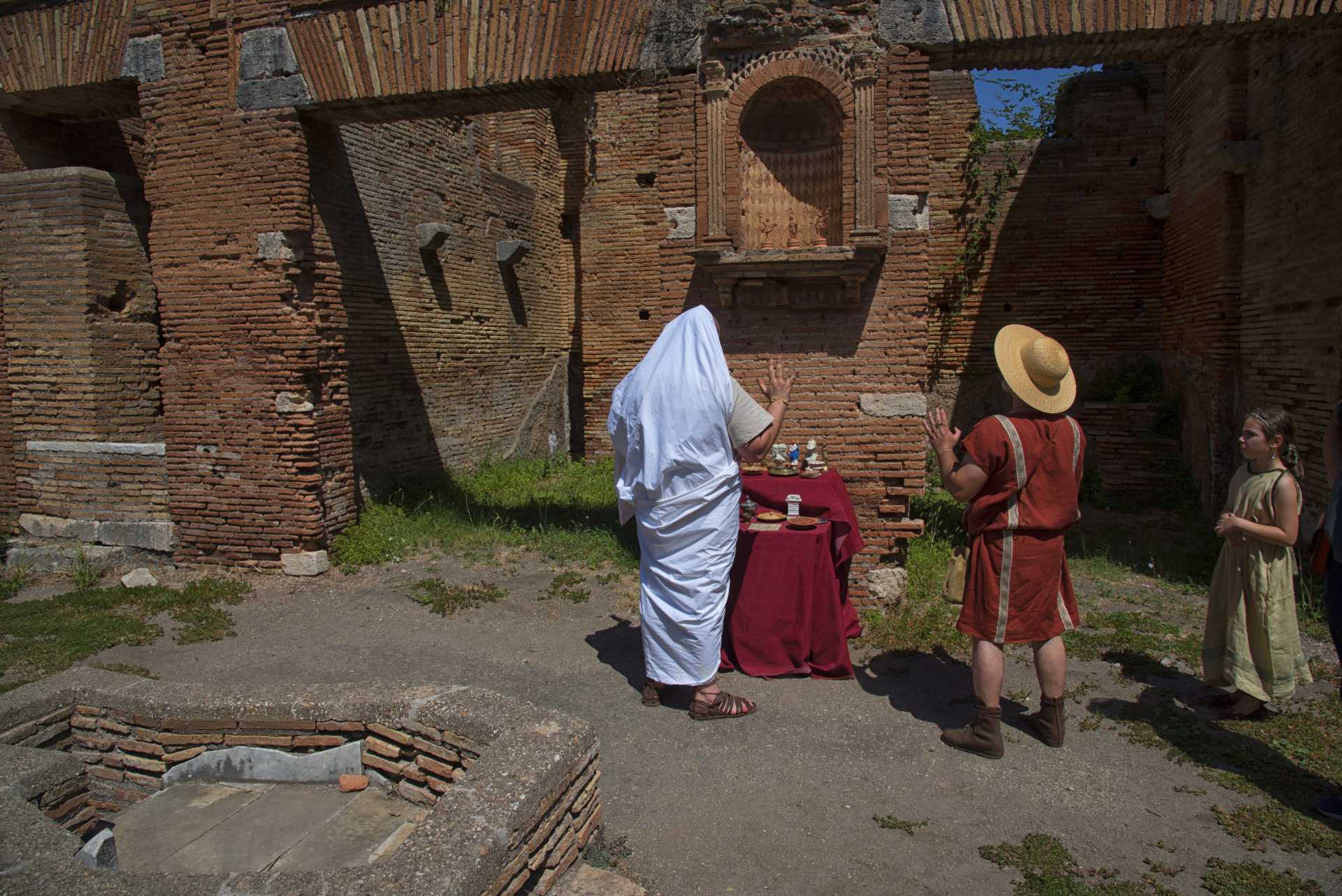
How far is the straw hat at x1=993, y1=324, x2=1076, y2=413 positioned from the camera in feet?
12.8

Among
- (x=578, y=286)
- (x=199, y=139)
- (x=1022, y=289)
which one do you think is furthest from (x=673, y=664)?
(x=578, y=286)

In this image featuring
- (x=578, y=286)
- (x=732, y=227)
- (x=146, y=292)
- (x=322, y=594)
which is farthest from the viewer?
(x=578, y=286)

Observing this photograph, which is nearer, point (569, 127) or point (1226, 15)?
point (1226, 15)

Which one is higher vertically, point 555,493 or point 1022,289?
point 1022,289

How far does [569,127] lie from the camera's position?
1367cm

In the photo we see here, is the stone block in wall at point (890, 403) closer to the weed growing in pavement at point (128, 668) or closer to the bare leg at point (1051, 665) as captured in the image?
the bare leg at point (1051, 665)

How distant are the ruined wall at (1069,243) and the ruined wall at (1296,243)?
242 centimetres

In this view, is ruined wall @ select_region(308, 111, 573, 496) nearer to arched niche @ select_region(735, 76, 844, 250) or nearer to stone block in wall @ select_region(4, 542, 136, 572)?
stone block in wall @ select_region(4, 542, 136, 572)

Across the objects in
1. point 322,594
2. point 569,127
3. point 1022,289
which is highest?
point 569,127

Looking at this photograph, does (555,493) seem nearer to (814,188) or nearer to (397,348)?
(397,348)

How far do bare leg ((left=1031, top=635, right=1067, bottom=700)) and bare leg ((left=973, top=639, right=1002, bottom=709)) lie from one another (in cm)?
21

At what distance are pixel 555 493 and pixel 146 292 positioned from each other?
4.74 metres

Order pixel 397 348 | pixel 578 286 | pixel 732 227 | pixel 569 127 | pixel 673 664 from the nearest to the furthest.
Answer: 1. pixel 673 664
2. pixel 732 227
3. pixel 397 348
4. pixel 569 127
5. pixel 578 286

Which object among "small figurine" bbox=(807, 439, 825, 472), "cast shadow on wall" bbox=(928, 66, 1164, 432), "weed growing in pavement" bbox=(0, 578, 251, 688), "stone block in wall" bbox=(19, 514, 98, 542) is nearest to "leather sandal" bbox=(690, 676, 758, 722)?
"small figurine" bbox=(807, 439, 825, 472)
